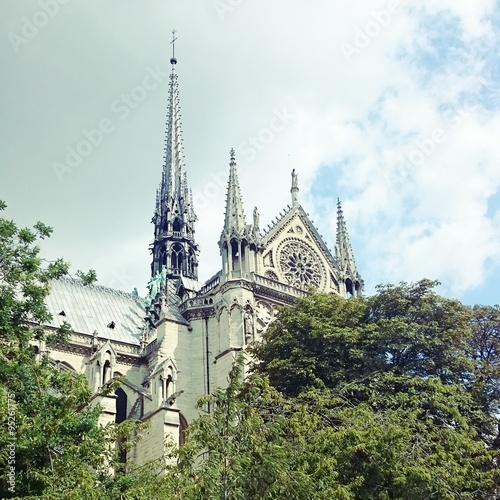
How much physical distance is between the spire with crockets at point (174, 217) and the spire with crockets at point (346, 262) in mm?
12265

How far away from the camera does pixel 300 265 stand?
127ft

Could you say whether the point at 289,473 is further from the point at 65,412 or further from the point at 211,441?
the point at 65,412

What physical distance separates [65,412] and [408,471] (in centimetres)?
778

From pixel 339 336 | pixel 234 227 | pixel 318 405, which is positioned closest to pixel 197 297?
pixel 234 227

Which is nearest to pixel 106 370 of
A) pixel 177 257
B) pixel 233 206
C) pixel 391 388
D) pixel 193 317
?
pixel 193 317

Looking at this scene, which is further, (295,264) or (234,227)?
(295,264)

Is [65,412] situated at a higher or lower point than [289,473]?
higher

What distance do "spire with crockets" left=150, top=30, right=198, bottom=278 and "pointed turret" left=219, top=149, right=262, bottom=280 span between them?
13.3m

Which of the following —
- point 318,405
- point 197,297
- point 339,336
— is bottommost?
point 318,405

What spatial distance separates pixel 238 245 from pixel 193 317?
4076mm

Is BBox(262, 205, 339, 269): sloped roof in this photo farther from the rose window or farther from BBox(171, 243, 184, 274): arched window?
BBox(171, 243, 184, 274): arched window

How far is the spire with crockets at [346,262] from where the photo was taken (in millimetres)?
40312

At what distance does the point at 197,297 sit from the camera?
1451 inches
